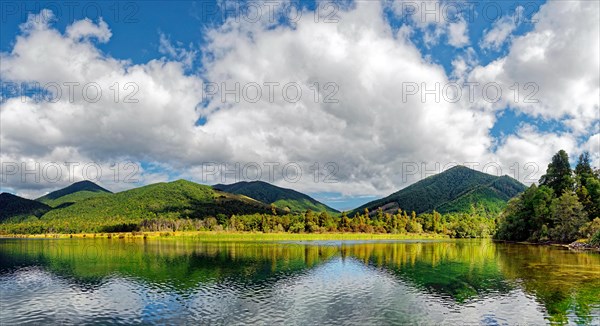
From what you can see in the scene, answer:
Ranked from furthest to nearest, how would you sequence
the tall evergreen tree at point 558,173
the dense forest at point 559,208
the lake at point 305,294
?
the tall evergreen tree at point 558,173, the dense forest at point 559,208, the lake at point 305,294

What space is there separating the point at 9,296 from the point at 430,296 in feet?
185

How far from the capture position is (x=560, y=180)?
6609 inches

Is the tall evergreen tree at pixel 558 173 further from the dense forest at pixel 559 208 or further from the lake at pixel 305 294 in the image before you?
the lake at pixel 305 294

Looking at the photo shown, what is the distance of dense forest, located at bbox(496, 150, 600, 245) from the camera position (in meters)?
136

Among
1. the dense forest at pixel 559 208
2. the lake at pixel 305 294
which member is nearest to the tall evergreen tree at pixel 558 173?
the dense forest at pixel 559 208

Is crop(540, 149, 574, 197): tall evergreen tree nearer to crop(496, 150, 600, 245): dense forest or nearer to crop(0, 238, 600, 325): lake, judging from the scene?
crop(496, 150, 600, 245): dense forest

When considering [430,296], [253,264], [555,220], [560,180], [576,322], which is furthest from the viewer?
[560,180]

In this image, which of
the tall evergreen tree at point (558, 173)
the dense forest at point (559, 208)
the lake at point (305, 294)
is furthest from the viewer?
the tall evergreen tree at point (558, 173)

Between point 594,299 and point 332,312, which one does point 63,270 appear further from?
point 594,299

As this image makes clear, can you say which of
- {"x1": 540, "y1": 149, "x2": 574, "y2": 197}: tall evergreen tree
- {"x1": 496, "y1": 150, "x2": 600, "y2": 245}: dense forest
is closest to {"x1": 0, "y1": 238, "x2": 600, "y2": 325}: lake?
{"x1": 496, "y1": 150, "x2": 600, "y2": 245}: dense forest

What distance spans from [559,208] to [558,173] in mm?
38513

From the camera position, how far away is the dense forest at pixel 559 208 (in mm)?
136375

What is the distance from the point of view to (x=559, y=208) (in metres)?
139

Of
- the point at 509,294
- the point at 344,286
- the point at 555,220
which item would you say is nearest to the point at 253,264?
the point at 344,286
